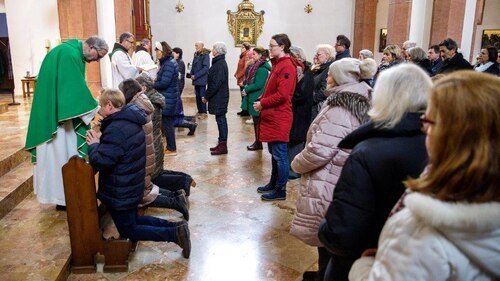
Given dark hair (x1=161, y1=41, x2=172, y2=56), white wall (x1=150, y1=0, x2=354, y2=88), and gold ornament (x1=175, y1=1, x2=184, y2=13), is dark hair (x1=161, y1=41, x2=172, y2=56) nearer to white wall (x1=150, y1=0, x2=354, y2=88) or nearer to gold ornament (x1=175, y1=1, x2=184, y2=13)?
white wall (x1=150, y1=0, x2=354, y2=88)

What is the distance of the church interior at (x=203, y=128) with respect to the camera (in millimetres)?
3328

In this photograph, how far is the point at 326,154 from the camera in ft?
8.54

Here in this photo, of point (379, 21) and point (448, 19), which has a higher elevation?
point (379, 21)

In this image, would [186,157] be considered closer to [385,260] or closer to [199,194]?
[199,194]

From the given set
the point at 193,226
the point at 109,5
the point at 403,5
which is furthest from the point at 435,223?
the point at 403,5

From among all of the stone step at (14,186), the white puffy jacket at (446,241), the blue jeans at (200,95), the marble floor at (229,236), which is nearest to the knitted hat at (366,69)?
the marble floor at (229,236)

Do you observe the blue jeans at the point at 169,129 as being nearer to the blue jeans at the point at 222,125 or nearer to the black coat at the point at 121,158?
the blue jeans at the point at 222,125

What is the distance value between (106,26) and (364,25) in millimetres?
10306

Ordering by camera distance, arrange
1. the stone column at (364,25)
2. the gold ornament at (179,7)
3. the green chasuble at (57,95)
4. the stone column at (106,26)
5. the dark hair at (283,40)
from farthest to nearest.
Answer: the stone column at (364,25) → the gold ornament at (179,7) → the stone column at (106,26) → the dark hair at (283,40) → the green chasuble at (57,95)

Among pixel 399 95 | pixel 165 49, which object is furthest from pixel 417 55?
pixel 399 95

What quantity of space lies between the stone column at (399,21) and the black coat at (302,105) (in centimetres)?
549

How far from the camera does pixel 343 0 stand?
52.1ft

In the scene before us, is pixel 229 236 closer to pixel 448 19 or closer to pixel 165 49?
pixel 165 49

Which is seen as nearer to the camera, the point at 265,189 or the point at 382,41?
the point at 265,189
